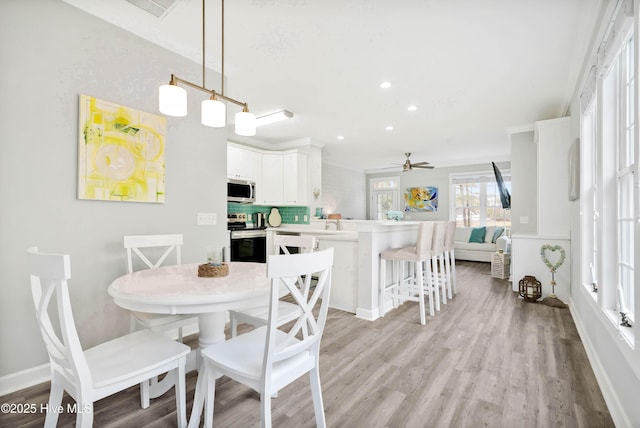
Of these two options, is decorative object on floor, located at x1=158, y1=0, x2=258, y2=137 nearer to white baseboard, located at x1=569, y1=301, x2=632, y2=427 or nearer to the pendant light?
the pendant light

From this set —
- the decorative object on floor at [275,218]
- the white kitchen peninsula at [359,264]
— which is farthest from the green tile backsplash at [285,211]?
the white kitchen peninsula at [359,264]

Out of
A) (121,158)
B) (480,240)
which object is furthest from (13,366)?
(480,240)

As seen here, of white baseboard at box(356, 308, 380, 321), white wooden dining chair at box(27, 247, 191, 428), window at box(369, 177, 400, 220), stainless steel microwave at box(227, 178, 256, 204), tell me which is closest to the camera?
white wooden dining chair at box(27, 247, 191, 428)

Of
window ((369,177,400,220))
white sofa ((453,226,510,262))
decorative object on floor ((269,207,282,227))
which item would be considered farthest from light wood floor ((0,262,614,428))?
window ((369,177,400,220))

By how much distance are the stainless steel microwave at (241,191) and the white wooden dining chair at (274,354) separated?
12.6ft

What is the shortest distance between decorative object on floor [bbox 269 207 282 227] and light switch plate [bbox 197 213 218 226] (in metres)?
3.10

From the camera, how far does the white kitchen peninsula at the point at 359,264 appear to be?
3.12m

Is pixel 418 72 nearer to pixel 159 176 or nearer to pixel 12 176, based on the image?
pixel 159 176

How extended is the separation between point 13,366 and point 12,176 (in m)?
1.15

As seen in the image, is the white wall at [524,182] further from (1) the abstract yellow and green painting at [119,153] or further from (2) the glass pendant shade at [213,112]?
(1) the abstract yellow and green painting at [119,153]

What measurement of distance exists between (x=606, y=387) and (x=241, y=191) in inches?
190

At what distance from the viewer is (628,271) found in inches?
68.6

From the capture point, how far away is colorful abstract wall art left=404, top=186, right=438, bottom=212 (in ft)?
26.7

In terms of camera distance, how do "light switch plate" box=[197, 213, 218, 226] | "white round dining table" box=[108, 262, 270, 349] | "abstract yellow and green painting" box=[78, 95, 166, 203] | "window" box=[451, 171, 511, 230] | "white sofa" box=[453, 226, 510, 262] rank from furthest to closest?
"window" box=[451, 171, 511, 230] < "white sofa" box=[453, 226, 510, 262] < "light switch plate" box=[197, 213, 218, 226] < "abstract yellow and green painting" box=[78, 95, 166, 203] < "white round dining table" box=[108, 262, 270, 349]
